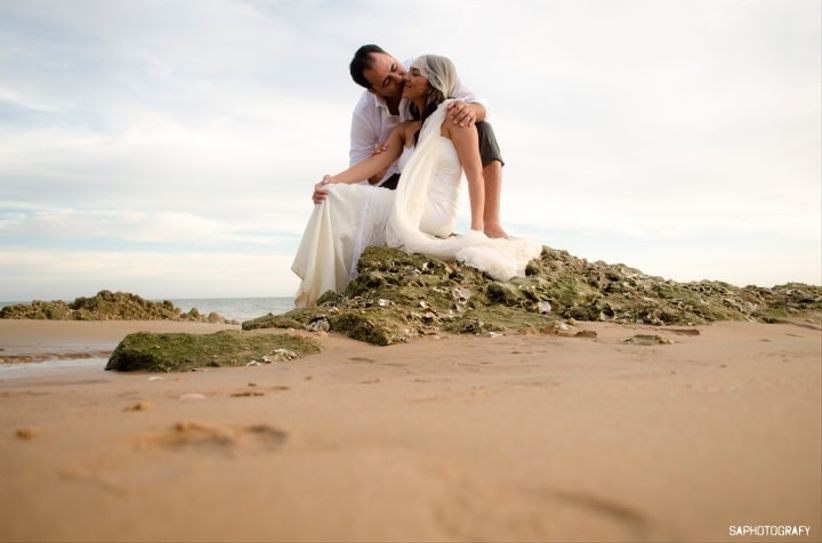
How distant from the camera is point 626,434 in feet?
3.82

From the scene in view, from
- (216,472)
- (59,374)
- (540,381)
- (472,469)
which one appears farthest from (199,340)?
(472,469)

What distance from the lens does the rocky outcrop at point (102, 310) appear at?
6617 mm

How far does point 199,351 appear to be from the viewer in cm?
270

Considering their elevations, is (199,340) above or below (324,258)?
below

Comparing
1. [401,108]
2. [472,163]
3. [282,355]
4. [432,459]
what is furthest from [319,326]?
[401,108]

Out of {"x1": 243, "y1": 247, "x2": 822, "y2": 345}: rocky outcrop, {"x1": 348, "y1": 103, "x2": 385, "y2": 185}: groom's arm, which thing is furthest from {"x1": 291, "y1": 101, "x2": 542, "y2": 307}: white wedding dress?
{"x1": 348, "y1": 103, "x2": 385, "y2": 185}: groom's arm

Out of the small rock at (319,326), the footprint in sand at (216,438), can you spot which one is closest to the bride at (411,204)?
the small rock at (319,326)

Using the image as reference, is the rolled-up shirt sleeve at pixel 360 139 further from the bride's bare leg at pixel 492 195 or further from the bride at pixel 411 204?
the bride's bare leg at pixel 492 195

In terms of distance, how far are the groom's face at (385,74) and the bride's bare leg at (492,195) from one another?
39.4 inches

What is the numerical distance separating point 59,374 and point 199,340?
1.91ft

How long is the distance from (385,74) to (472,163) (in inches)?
40.1

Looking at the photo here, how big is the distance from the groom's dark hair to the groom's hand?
769 millimetres

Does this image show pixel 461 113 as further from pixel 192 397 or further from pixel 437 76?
pixel 192 397

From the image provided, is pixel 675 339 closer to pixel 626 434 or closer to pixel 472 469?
pixel 626 434
